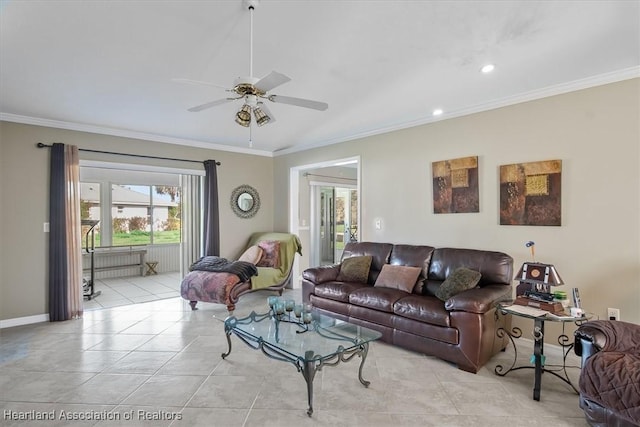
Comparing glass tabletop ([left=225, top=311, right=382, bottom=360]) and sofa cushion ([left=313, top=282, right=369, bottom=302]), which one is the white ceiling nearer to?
sofa cushion ([left=313, top=282, right=369, bottom=302])

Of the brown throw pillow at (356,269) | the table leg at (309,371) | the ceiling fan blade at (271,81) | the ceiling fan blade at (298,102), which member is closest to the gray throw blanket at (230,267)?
the brown throw pillow at (356,269)

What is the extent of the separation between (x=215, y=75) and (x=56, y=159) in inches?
102

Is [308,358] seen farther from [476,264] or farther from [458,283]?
[476,264]

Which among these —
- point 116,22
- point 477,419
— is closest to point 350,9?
point 116,22

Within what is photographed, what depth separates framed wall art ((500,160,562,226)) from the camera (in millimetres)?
3156

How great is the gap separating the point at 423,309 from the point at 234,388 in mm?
1732

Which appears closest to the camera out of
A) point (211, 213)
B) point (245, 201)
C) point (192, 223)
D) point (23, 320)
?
point (23, 320)

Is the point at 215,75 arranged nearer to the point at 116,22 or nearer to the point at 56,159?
the point at 116,22

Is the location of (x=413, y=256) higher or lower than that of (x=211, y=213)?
lower

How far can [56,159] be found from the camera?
4.17m

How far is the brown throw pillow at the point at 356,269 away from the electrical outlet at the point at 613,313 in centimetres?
228

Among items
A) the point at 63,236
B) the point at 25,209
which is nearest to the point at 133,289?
the point at 63,236

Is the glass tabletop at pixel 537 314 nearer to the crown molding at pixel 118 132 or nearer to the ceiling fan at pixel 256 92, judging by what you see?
the ceiling fan at pixel 256 92

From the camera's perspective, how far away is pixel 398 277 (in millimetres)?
3682
